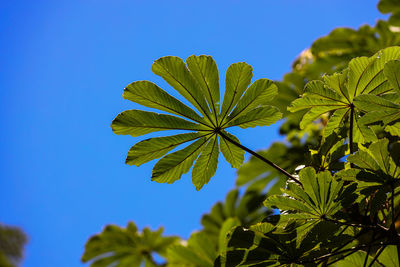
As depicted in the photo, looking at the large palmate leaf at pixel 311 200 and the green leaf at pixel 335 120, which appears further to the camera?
the green leaf at pixel 335 120

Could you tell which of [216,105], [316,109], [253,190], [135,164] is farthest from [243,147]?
[253,190]

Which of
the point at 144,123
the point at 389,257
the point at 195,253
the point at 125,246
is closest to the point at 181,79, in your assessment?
the point at 144,123

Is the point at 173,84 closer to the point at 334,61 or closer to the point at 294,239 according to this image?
the point at 294,239

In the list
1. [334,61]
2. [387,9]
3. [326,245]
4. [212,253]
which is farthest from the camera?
[334,61]

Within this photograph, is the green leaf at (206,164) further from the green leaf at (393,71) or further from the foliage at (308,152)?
the green leaf at (393,71)

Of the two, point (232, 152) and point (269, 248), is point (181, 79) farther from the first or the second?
point (269, 248)

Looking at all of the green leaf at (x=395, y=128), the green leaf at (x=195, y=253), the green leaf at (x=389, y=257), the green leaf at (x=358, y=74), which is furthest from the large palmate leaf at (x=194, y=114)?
the green leaf at (x=195, y=253)
